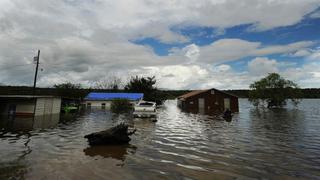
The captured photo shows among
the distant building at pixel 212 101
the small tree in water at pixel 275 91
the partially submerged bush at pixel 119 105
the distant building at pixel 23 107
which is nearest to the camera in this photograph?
the distant building at pixel 23 107

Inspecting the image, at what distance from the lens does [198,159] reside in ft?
36.9

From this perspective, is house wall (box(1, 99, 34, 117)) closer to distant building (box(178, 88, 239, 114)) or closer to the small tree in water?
distant building (box(178, 88, 239, 114))

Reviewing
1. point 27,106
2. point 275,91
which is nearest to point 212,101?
point 275,91

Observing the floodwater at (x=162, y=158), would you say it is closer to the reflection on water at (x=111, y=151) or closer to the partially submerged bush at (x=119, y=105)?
the reflection on water at (x=111, y=151)

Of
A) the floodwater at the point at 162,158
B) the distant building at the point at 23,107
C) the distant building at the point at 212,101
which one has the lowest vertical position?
the floodwater at the point at 162,158

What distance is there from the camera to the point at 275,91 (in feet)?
208

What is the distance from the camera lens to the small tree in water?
203 ft

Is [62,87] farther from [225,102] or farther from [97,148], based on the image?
[97,148]

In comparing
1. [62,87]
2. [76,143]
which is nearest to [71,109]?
[62,87]

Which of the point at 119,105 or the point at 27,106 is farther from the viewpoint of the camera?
the point at 119,105

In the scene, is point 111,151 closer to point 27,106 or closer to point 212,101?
point 27,106

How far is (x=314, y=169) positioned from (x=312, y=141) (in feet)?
22.9

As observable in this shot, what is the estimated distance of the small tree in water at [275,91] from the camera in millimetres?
62000

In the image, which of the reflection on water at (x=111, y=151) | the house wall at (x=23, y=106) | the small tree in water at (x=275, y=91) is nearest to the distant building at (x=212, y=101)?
the small tree in water at (x=275, y=91)
